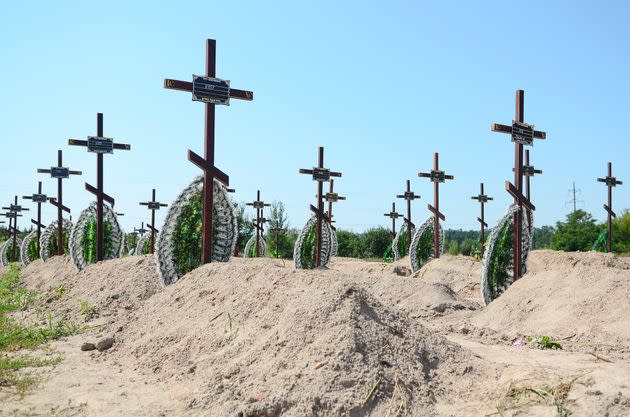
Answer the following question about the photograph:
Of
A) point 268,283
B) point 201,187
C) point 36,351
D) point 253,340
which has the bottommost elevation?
point 36,351

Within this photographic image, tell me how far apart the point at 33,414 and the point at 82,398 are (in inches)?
19.7

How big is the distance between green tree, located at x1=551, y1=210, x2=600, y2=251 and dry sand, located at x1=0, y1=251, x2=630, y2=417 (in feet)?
92.1

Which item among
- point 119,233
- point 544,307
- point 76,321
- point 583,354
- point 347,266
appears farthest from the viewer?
point 347,266

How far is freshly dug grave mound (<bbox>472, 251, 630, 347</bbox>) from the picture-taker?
7445mm

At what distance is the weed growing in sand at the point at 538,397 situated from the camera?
4.13 meters

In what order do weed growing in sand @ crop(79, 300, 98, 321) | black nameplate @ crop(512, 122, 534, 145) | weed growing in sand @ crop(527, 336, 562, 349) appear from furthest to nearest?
black nameplate @ crop(512, 122, 534, 145), weed growing in sand @ crop(79, 300, 98, 321), weed growing in sand @ crop(527, 336, 562, 349)

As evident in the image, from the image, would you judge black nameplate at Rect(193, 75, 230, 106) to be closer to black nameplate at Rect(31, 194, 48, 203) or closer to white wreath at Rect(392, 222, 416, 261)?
white wreath at Rect(392, 222, 416, 261)

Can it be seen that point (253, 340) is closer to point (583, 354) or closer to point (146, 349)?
point (146, 349)

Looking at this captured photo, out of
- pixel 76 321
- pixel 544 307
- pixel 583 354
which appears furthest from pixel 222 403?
pixel 76 321

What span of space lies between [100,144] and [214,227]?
21.3 feet

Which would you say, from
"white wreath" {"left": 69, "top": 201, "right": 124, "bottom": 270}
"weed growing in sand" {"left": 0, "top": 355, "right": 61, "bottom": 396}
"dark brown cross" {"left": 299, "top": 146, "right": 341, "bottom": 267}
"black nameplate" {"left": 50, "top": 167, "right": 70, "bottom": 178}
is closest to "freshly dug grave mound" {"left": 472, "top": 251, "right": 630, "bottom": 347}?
"weed growing in sand" {"left": 0, "top": 355, "right": 61, "bottom": 396}

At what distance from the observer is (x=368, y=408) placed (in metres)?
4.17

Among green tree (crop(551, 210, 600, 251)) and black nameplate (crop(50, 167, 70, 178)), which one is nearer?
black nameplate (crop(50, 167, 70, 178))

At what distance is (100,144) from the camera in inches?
591
